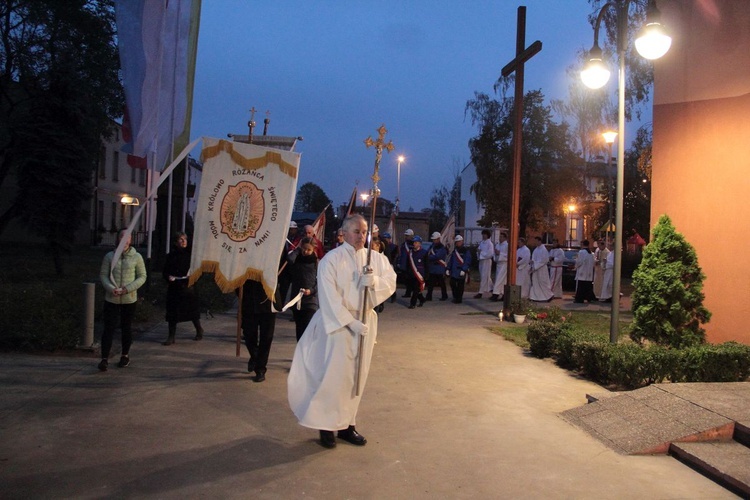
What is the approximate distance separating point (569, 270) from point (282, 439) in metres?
20.6

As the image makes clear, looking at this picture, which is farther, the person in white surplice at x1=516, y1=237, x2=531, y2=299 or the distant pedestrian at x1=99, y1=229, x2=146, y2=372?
the person in white surplice at x1=516, y1=237, x2=531, y2=299

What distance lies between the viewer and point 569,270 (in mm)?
24609

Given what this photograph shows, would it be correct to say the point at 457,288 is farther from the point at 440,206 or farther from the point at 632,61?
the point at 440,206

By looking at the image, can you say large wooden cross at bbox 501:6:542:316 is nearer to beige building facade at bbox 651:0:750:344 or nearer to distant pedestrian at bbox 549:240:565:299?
beige building facade at bbox 651:0:750:344

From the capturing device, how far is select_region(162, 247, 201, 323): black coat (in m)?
10.3

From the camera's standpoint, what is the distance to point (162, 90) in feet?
31.0

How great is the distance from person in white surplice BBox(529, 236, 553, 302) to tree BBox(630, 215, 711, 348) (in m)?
11.3

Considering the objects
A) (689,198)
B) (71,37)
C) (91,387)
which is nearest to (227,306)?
(91,387)

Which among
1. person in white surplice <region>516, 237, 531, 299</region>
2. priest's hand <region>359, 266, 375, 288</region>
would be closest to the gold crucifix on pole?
priest's hand <region>359, 266, 375, 288</region>

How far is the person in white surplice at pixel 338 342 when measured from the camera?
546 centimetres

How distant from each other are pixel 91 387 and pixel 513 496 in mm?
5049

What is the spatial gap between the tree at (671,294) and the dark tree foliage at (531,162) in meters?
30.9

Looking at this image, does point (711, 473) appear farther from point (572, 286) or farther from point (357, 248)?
point (572, 286)

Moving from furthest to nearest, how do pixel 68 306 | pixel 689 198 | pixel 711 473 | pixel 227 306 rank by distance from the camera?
pixel 227 306, pixel 68 306, pixel 689 198, pixel 711 473
